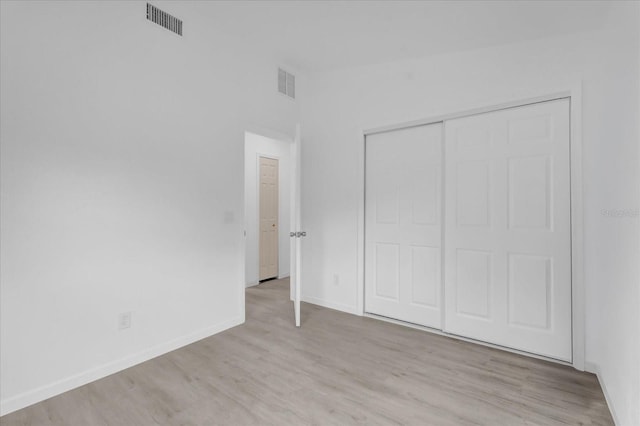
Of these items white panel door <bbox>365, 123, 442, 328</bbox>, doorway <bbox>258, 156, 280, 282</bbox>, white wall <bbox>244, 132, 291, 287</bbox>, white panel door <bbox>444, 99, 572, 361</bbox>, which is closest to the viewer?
white panel door <bbox>444, 99, 572, 361</bbox>

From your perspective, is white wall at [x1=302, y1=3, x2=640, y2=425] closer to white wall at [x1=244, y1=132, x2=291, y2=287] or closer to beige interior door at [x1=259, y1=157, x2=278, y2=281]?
white wall at [x1=244, y1=132, x2=291, y2=287]

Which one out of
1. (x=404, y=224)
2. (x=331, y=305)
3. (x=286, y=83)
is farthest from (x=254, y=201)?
(x=404, y=224)

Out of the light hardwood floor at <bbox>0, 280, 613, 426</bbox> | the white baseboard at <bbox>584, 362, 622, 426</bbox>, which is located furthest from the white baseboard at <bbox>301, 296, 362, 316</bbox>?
the white baseboard at <bbox>584, 362, 622, 426</bbox>

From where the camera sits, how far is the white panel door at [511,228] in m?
2.47

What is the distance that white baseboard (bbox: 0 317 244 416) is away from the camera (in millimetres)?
1902

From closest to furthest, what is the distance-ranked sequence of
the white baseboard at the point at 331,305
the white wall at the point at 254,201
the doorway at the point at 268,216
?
the white baseboard at the point at 331,305
the white wall at the point at 254,201
the doorway at the point at 268,216

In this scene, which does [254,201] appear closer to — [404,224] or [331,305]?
[331,305]

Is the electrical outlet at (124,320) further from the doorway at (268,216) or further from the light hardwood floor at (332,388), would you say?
the doorway at (268,216)

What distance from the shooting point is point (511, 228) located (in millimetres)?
2668

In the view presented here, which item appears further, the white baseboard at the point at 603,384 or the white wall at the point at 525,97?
the white baseboard at the point at 603,384

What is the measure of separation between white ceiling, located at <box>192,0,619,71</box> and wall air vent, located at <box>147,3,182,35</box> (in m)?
0.22

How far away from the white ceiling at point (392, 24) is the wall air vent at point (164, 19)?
8.5 inches

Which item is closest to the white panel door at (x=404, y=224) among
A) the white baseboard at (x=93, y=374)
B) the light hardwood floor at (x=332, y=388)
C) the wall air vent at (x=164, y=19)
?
the light hardwood floor at (x=332, y=388)

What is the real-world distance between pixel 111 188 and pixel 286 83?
7.45 ft
